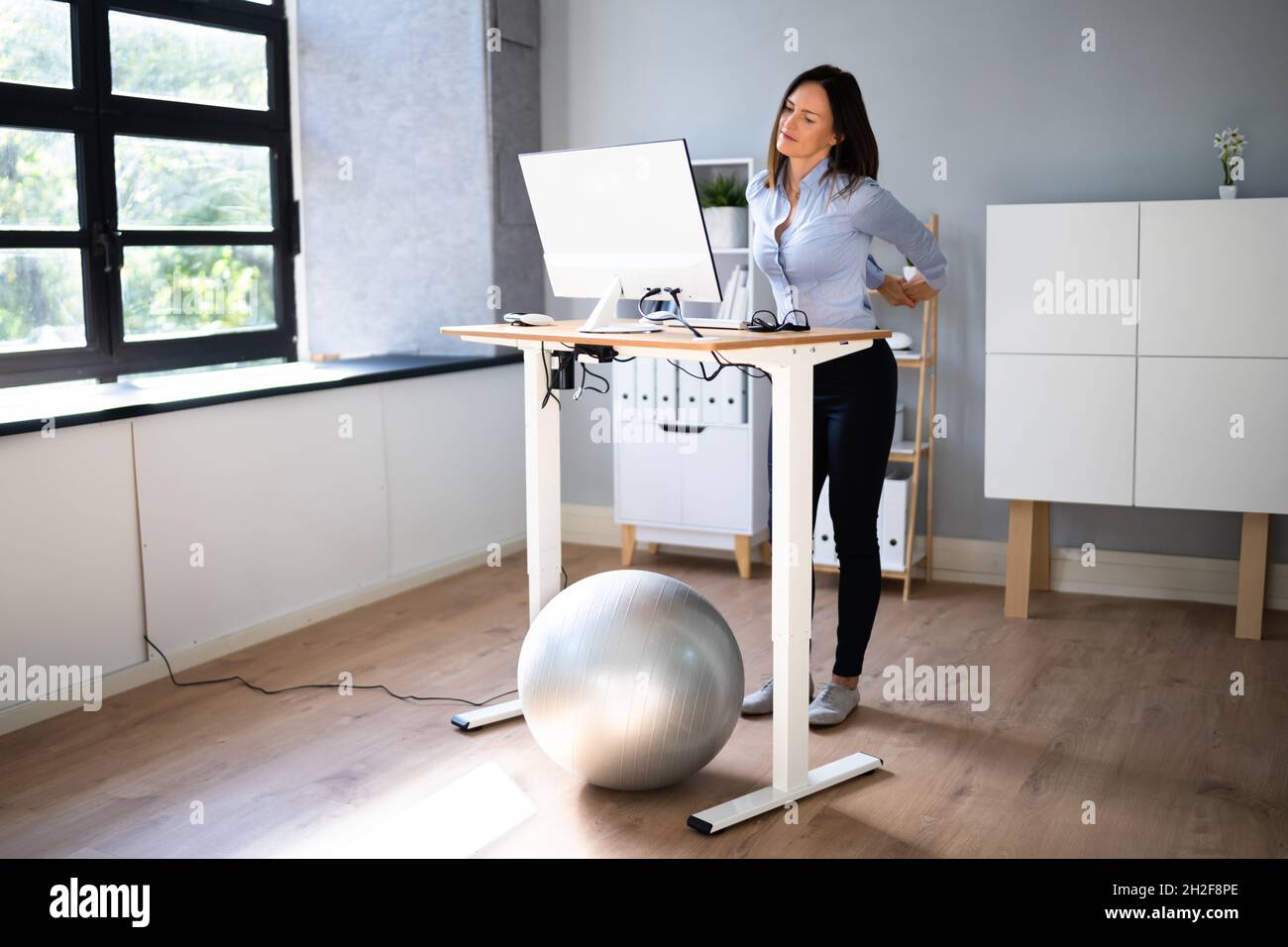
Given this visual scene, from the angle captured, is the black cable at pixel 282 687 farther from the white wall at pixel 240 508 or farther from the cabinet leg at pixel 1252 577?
the cabinet leg at pixel 1252 577

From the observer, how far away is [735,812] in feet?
8.31

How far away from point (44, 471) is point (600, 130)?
2588mm

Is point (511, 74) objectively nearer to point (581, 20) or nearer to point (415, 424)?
point (581, 20)

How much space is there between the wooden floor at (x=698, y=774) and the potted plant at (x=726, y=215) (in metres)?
1.41

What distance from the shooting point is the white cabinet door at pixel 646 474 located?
4628 millimetres

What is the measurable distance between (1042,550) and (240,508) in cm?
261

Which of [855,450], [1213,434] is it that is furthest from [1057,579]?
[855,450]

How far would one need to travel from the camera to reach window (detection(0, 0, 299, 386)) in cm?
369

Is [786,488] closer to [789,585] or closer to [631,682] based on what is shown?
[789,585]

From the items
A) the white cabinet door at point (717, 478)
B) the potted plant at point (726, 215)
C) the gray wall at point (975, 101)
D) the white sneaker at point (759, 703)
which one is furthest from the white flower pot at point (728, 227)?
the white sneaker at point (759, 703)

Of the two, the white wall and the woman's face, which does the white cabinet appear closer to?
the woman's face

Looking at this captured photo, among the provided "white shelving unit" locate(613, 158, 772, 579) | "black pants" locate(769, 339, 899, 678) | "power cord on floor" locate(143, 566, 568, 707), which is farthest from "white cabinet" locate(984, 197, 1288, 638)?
"power cord on floor" locate(143, 566, 568, 707)

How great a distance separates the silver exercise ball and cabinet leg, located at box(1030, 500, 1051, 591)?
1.96m

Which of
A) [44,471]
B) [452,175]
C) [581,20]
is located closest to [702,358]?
[44,471]
